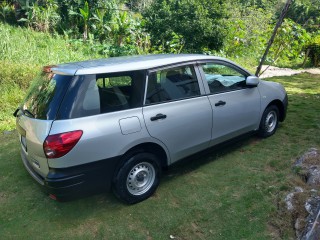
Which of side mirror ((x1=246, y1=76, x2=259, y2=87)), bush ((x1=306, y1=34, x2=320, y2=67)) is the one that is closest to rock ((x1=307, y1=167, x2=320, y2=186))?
side mirror ((x1=246, y1=76, x2=259, y2=87))

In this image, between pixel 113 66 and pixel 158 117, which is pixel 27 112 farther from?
pixel 158 117

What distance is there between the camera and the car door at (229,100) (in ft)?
13.8

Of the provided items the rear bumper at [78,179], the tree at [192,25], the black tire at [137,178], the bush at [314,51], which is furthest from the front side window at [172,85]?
the bush at [314,51]

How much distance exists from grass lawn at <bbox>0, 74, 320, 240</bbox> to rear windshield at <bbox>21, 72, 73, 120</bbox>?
1235 millimetres

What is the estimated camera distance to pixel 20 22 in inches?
518

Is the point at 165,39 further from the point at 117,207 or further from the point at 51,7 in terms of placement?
the point at 117,207

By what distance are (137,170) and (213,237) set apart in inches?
44.8

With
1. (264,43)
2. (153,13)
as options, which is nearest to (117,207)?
(153,13)

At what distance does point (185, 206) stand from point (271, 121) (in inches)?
109

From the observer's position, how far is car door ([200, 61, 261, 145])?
4.20 meters

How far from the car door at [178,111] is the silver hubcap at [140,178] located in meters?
0.35

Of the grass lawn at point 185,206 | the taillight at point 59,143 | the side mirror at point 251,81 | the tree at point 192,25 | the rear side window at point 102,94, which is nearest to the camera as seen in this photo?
the taillight at point 59,143

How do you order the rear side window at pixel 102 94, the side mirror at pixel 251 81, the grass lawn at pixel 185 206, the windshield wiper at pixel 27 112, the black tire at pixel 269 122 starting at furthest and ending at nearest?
the black tire at pixel 269 122, the side mirror at pixel 251 81, the windshield wiper at pixel 27 112, the grass lawn at pixel 185 206, the rear side window at pixel 102 94

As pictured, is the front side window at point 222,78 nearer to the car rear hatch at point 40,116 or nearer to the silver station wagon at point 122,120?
the silver station wagon at point 122,120
